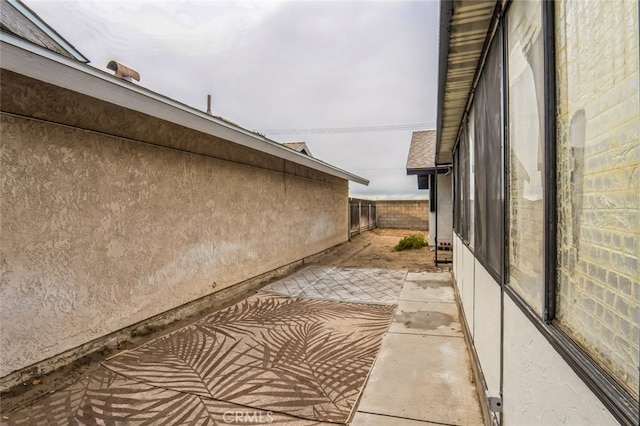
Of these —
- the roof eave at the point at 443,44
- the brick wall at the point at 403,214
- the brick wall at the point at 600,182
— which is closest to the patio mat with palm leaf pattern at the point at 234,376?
the brick wall at the point at 600,182

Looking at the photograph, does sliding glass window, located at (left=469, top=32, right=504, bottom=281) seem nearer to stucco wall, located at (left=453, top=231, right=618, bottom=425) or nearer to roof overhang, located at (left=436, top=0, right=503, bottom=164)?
roof overhang, located at (left=436, top=0, right=503, bottom=164)

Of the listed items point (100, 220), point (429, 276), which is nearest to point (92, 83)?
point (100, 220)

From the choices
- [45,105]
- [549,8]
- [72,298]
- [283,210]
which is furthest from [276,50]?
[549,8]

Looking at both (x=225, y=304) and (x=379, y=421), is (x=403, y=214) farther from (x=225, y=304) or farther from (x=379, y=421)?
(x=379, y=421)

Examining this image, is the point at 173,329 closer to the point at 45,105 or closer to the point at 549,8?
the point at 45,105

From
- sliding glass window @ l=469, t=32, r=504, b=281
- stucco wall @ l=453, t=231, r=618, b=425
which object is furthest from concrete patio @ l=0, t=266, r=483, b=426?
sliding glass window @ l=469, t=32, r=504, b=281

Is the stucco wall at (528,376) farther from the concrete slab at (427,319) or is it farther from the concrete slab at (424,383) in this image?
the concrete slab at (427,319)

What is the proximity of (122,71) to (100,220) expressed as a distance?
269 cm

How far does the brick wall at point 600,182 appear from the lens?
2.30 feet

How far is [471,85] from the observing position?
3.08 meters

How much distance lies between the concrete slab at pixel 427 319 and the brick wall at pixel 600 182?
10.6 feet

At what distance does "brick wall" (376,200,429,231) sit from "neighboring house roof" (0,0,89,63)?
55.2 feet

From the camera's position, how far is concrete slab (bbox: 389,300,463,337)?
400cm

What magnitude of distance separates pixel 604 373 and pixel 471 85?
297 centimetres
